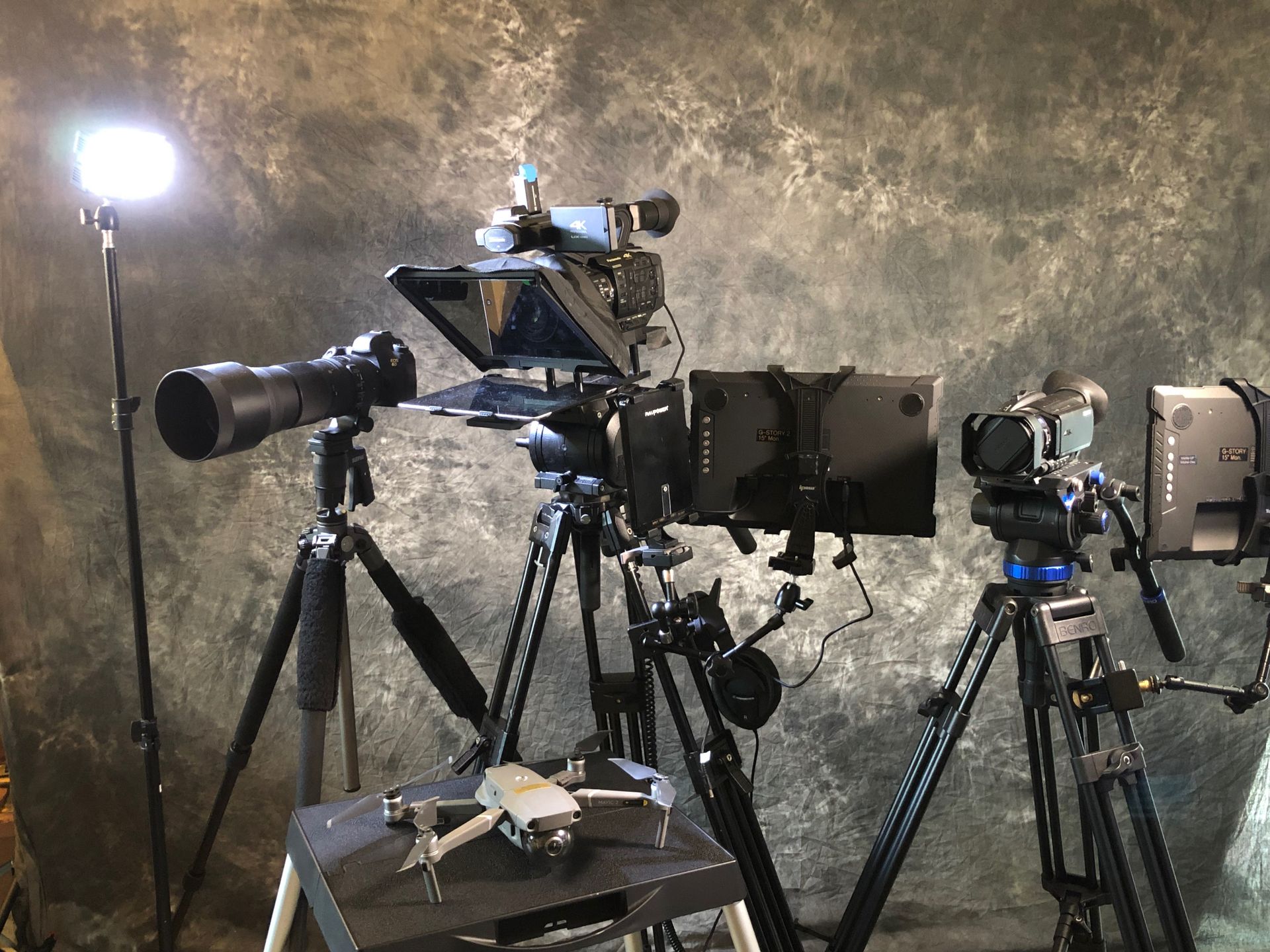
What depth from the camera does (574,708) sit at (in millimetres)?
2834

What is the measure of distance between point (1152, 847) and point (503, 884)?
46.0 inches

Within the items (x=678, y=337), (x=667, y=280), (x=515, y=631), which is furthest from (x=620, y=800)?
(x=667, y=280)

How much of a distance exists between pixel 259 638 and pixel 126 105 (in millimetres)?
1329

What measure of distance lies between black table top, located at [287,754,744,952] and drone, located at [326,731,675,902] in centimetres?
2

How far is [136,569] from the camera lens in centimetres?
222

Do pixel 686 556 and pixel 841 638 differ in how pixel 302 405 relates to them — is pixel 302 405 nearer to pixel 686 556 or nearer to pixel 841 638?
pixel 686 556

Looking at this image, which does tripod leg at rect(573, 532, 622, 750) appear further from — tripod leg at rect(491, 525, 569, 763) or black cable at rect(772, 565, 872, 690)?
black cable at rect(772, 565, 872, 690)

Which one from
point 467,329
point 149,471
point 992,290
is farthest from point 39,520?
point 992,290

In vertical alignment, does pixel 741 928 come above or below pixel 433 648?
below

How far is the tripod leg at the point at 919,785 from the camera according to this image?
1852mm

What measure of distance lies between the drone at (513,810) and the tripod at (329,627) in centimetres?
57

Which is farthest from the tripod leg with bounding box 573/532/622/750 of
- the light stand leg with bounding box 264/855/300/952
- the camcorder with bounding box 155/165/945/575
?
the light stand leg with bounding box 264/855/300/952

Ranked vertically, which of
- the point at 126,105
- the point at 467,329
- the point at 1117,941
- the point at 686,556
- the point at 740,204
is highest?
the point at 126,105

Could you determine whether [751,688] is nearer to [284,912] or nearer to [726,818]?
[726,818]
